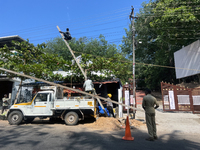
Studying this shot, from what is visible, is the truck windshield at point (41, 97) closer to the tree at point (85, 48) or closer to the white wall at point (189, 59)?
the white wall at point (189, 59)

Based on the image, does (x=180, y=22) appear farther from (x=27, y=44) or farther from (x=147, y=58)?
(x=147, y=58)

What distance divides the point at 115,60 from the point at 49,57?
16.7 feet

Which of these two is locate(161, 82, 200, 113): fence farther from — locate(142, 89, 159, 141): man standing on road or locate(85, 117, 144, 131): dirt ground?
locate(142, 89, 159, 141): man standing on road

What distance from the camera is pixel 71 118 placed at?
8438 mm

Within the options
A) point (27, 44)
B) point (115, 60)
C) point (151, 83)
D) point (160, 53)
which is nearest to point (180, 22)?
point (115, 60)

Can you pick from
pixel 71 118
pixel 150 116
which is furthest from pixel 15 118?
pixel 150 116

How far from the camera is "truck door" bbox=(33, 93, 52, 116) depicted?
28.2 feet

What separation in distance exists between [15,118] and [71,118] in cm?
328

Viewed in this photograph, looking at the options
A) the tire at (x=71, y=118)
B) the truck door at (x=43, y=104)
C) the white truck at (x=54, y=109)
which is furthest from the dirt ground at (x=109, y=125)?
the truck door at (x=43, y=104)

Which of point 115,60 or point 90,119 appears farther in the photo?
point 115,60

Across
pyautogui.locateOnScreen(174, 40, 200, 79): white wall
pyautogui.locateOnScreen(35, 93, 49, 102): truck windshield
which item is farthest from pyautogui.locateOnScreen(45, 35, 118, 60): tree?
pyautogui.locateOnScreen(35, 93, 49, 102): truck windshield

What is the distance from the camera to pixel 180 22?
1316 cm

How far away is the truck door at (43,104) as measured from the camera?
8.61 metres

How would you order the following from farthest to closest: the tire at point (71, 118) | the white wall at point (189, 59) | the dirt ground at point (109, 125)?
the white wall at point (189, 59)
the tire at point (71, 118)
the dirt ground at point (109, 125)
